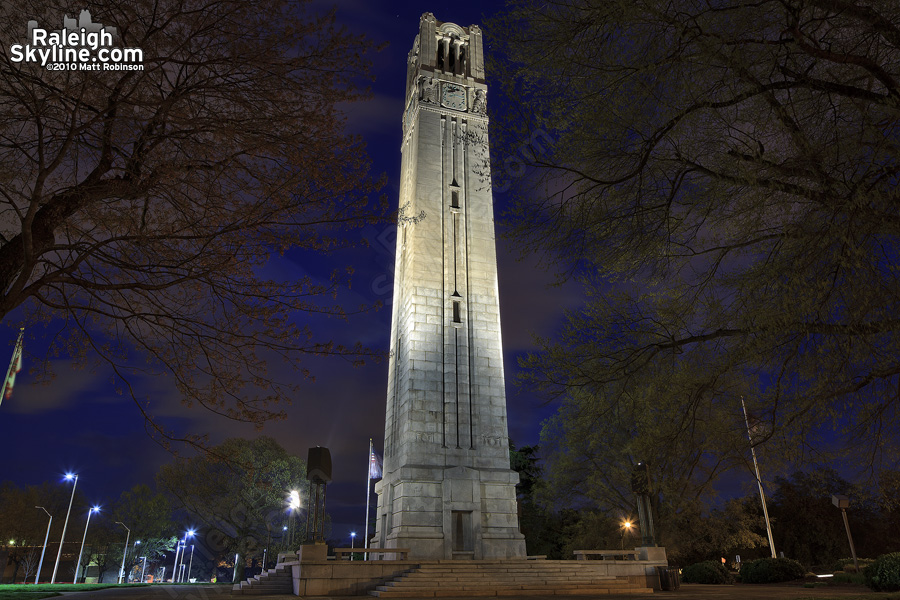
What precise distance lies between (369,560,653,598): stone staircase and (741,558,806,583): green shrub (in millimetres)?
9593

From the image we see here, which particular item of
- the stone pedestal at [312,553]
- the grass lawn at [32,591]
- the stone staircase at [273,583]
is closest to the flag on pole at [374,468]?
the stone staircase at [273,583]

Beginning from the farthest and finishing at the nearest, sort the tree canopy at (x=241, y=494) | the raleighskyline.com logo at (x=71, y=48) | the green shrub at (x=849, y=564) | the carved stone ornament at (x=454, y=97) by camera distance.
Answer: the tree canopy at (x=241, y=494) < the carved stone ornament at (x=454, y=97) < the green shrub at (x=849, y=564) < the raleighskyline.com logo at (x=71, y=48)

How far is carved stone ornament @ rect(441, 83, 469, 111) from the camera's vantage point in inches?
1250

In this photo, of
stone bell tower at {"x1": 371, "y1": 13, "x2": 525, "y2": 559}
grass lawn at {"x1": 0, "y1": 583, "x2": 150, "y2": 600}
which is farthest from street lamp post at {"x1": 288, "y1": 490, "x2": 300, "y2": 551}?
grass lawn at {"x1": 0, "y1": 583, "x2": 150, "y2": 600}

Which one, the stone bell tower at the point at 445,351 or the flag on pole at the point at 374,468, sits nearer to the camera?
the stone bell tower at the point at 445,351

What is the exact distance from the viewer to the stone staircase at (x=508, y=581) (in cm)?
1714

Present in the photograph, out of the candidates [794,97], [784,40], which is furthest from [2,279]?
[794,97]

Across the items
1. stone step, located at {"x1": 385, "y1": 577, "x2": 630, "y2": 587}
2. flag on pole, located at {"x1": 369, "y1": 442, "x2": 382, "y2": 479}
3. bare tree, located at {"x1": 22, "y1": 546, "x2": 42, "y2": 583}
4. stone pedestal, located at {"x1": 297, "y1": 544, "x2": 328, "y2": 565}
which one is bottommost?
bare tree, located at {"x1": 22, "y1": 546, "x2": 42, "y2": 583}

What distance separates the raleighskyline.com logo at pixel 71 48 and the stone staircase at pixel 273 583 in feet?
60.8

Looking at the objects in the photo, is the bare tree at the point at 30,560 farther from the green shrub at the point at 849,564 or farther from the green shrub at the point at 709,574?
the green shrub at the point at 849,564

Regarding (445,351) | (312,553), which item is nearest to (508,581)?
(312,553)

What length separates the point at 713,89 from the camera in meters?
7.43

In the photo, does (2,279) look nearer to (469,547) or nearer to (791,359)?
(791,359)

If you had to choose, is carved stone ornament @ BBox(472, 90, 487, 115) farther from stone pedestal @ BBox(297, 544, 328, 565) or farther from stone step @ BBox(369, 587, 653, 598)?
stone step @ BBox(369, 587, 653, 598)
